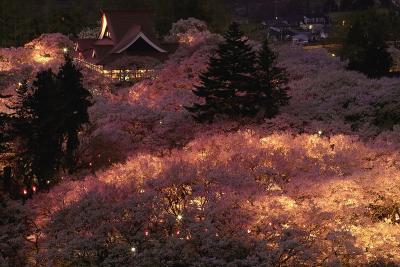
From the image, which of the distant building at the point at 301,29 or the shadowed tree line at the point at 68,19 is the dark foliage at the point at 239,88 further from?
the distant building at the point at 301,29

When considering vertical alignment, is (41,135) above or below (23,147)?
above

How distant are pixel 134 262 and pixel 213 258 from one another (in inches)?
89.0

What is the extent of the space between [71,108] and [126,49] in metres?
18.6

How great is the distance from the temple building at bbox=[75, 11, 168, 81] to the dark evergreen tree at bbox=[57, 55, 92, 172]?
1422 cm

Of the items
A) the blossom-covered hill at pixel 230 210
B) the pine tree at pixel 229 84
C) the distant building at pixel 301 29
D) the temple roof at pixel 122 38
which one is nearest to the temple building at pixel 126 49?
the temple roof at pixel 122 38

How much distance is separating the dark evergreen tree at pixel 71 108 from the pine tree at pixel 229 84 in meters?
5.64

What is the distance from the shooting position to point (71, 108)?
966 inches

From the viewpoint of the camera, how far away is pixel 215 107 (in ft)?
92.4

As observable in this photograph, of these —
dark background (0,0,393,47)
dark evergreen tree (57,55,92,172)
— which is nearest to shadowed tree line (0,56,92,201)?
dark evergreen tree (57,55,92,172)

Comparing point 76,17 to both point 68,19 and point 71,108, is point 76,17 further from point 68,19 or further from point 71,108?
point 71,108

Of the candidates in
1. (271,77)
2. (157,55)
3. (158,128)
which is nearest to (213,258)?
(158,128)

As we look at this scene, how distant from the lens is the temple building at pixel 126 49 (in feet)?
134

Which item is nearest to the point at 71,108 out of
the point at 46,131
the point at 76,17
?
the point at 46,131

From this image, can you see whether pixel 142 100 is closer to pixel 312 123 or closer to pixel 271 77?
pixel 271 77
